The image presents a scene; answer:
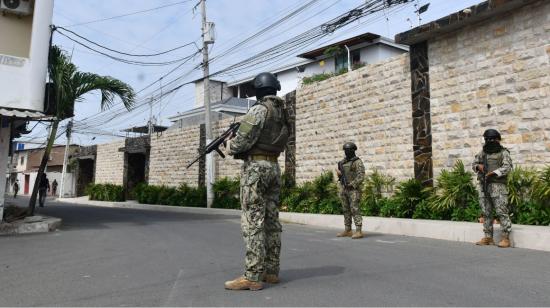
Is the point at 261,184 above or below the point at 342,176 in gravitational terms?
below

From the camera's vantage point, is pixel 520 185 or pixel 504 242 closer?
pixel 504 242

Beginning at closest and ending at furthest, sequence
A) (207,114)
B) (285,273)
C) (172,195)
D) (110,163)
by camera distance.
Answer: (285,273)
(207,114)
(172,195)
(110,163)

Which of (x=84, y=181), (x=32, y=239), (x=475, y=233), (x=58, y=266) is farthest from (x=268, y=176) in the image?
(x=84, y=181)

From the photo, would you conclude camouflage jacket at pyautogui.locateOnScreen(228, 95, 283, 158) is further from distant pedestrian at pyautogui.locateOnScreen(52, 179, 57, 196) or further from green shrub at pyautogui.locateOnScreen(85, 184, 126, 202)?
distant pedestrian at pyautogui.locateOnScreen(52, 179, 57, 196)

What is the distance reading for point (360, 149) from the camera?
41.8 ft

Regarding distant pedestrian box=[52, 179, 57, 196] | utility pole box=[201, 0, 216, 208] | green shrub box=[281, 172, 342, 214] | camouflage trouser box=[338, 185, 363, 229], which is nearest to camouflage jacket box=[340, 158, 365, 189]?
camouflage trouser box=[338, 185, 363, 229]

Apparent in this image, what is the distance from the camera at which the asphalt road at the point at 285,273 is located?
3.71 metres

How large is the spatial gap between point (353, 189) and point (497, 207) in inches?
102

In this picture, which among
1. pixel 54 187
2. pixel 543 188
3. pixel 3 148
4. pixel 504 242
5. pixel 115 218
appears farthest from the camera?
pixel 54 187

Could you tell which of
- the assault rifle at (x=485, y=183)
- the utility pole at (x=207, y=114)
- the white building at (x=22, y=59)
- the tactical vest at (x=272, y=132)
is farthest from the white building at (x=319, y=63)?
the tactical vest at (x=272, y=132)

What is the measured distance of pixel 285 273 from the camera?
4.79 meters

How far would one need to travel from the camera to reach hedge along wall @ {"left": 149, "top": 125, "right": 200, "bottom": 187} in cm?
2134

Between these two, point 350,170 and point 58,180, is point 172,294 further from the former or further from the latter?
point 58,180

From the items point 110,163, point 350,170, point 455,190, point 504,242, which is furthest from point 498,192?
point 110,163
